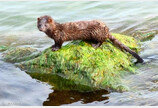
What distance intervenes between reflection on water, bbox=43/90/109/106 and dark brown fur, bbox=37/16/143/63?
143 centimetres

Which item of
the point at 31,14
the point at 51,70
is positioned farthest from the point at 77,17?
the point at 51,70

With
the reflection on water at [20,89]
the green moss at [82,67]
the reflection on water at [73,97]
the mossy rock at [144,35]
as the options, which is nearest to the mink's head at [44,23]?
the green moss at [82,67]

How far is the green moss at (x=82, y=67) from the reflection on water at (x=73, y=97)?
22 cm

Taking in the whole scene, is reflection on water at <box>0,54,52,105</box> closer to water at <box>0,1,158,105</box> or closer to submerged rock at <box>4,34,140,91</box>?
water at <box>0,1,158,105</box>

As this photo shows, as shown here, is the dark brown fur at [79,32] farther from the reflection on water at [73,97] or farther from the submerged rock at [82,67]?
the reflection on water at [73,97]

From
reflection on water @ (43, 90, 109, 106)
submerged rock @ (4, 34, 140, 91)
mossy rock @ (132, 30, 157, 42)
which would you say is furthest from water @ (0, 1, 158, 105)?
mossy rock @ (132, 30, 157, 42)

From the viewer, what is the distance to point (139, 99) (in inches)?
217

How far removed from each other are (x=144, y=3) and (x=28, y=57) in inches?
374

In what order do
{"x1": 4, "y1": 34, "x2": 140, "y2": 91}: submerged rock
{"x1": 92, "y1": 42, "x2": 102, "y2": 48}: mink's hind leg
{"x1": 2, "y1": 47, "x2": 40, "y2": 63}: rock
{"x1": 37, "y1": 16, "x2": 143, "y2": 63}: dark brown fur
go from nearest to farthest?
{"x1": 4, "y1": 34, "x2": 140, "y2": 91}: submerged rock < {"x1": 37, "y1": 16, "x2": 143, "y2": 63}: dark brown fur < {"x1": 92, "y1": 42, "x2": 102, "y2": 48}: mink's hind leg < {"x1": 2, "y1": 47, "x2": 40, "y2": 63}: rock

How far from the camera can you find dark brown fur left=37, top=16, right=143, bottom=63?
710cm

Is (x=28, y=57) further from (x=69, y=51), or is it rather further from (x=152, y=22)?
(x=152, y=22)

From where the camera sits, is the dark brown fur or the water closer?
the water

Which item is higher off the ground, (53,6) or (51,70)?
(53,6)

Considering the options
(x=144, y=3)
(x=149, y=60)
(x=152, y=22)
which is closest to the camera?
(x=149, y=60)
